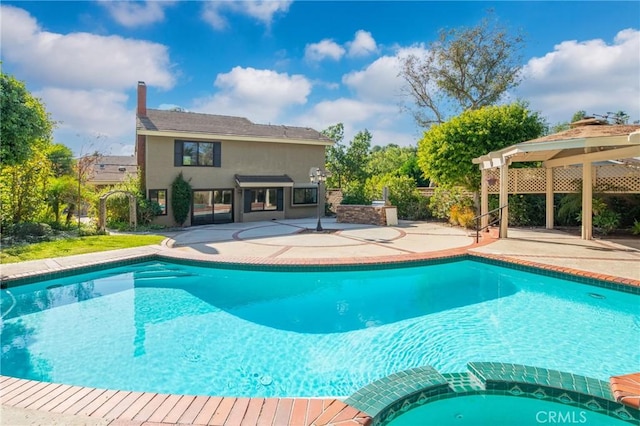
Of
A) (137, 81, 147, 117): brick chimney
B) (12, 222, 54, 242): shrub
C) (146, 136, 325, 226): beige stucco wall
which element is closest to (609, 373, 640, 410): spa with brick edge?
(12, 222, 54, 242): shrub

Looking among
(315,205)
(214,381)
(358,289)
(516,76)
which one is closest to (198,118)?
(315,205)

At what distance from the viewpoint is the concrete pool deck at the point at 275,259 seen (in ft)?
11.4

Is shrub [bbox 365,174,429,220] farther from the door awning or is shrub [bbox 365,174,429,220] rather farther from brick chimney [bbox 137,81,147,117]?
brick chimney [bbox 137,81,147,117]

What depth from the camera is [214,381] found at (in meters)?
4.96

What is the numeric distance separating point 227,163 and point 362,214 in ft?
28.9

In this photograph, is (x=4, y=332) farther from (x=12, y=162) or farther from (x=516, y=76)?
(x=516, y=76)

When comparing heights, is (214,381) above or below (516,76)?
below

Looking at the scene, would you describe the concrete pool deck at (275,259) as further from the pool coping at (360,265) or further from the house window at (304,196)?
the house window at (304,196)

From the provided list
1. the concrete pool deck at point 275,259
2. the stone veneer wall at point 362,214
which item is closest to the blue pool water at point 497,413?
the concrete pool deck at point 275,259

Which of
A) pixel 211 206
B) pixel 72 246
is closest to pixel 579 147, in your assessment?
pixel 72 246

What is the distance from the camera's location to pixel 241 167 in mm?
22094

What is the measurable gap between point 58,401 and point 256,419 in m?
2.25

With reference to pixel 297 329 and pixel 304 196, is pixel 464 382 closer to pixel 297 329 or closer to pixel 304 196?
pixel 297 329

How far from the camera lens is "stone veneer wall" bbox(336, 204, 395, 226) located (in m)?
19.4
